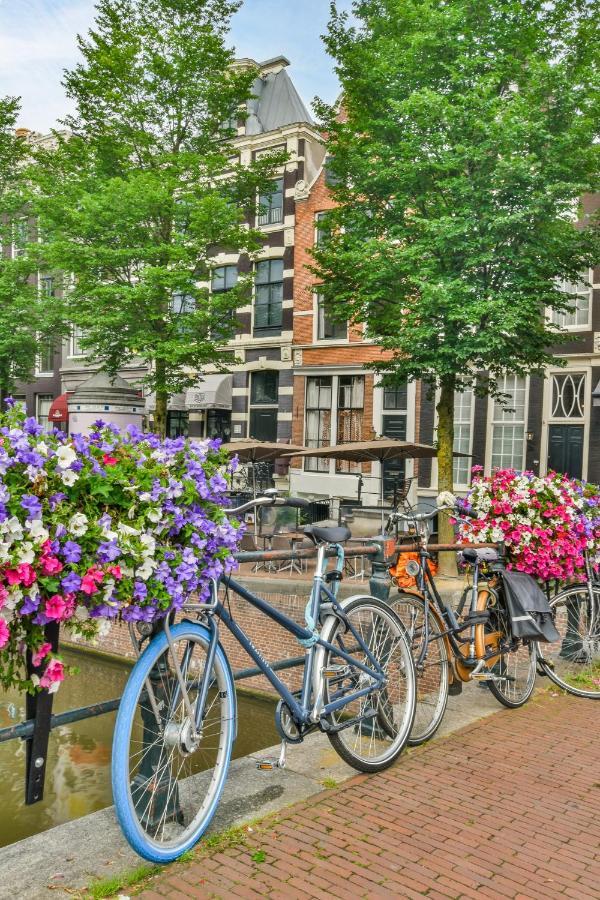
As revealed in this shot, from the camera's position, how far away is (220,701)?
3.26 m

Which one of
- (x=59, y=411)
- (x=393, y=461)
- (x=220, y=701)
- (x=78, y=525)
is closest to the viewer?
(x=78, y=525)

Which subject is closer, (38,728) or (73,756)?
(38,728)

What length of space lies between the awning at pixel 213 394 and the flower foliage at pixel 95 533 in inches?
860

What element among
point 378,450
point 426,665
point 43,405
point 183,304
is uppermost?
Result: point 183,304

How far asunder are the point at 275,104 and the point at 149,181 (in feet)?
41.5

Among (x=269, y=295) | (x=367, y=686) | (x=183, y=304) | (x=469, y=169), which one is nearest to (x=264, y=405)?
(x=269, y=295)

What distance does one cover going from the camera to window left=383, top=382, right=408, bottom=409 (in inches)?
852

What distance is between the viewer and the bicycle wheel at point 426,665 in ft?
14.8

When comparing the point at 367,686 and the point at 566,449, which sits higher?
the point at 566,449

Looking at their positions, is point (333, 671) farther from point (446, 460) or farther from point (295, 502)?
point (446, 460)

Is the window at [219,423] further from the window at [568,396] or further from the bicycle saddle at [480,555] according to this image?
the bicycle saddle at [480,555]

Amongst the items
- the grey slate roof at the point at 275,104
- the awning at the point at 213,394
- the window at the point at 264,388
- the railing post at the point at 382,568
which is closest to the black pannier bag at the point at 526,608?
the railing post at the point at 382,568

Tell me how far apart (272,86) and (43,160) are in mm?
12149

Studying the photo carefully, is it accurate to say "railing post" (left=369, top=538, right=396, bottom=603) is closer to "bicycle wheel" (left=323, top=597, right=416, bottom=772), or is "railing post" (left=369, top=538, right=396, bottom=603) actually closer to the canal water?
"bicycle wheel" (left=323, top=597, right=416, bottom=772)
